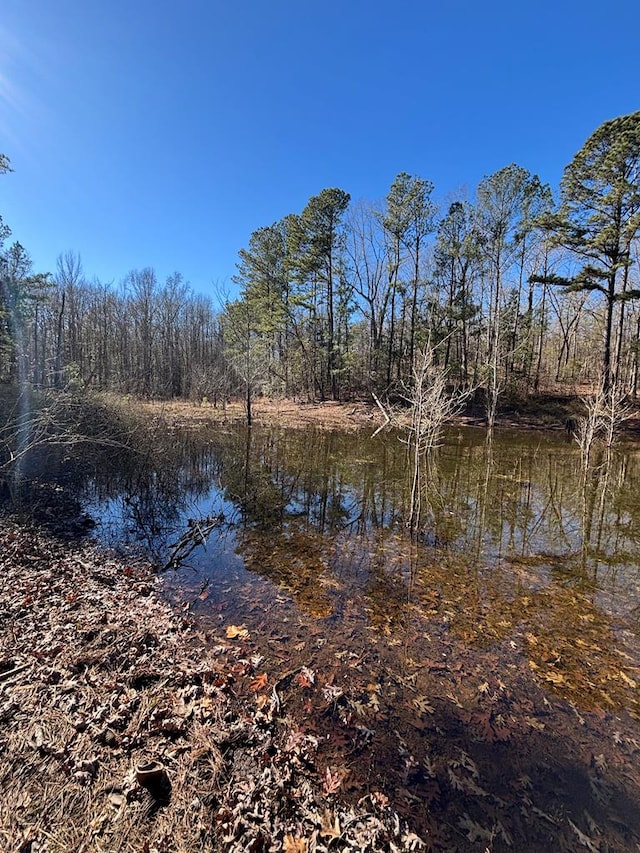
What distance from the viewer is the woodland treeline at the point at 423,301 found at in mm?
20641

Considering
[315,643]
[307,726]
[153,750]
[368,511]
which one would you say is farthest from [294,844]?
Answer: [368,511]

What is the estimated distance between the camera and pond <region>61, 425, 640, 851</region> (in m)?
2.71

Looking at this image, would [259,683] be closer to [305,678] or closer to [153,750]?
[305,678]

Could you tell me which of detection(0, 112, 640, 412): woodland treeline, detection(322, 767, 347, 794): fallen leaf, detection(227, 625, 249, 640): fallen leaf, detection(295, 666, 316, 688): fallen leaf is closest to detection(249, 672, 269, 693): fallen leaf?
detection(295, 666, 316, 688): fallen leaf

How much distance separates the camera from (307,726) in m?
3.13

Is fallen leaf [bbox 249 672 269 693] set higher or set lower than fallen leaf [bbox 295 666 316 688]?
higher

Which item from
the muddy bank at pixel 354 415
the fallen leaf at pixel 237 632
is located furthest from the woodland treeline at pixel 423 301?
the fallen leaf at pixel 237 632

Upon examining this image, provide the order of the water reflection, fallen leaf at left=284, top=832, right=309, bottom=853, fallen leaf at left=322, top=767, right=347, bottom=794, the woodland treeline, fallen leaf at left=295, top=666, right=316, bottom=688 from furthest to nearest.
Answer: the woodland treeline, the water reflection, fallen leaf at left=295, top=666, right=316, bottom=688, fallen leaf at left=322, top=767, right=347, bottom=794, fallen leaf at left=284, top=832, right=309, bottom=853

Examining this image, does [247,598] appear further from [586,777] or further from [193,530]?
[586,777]

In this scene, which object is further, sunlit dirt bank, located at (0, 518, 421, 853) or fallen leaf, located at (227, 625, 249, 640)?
fallen leaf, located at (227, 625, 249, 640)

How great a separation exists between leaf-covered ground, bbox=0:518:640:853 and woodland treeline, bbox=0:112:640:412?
17.1 metres

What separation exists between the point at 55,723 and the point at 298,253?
101ft

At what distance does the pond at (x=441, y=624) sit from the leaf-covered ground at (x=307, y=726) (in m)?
0.02

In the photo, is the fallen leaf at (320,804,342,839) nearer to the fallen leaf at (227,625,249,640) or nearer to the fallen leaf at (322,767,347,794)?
the fallen leaf at (322,767,347,794)
